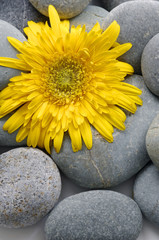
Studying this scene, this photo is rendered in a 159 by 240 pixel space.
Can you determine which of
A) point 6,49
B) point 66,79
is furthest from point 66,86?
point 6,49

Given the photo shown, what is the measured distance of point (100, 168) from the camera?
0.86 metres

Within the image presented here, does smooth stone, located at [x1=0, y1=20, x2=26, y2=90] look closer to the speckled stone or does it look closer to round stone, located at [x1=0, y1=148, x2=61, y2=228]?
round stone, located at [x1=0, y1=148, x2=61, y2=228]

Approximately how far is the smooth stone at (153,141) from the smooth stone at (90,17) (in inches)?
11.1

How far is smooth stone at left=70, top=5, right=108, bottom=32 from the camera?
0.91m

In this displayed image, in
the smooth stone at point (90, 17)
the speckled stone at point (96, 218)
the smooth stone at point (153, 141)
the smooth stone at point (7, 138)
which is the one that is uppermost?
the smooth stone at point (90, 17)

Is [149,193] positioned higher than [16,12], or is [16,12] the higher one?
[16,12]

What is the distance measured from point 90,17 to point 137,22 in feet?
0.44

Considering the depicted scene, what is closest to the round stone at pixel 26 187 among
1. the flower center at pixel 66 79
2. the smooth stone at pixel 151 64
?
the flower center at pixel 66 79

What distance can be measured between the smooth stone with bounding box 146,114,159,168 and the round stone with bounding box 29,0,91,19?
32 centimetres

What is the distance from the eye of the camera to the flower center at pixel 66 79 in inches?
33.5

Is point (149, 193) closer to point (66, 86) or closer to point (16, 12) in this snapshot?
point (66, 86)

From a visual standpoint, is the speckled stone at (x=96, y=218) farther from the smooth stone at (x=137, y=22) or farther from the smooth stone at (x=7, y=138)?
the smooth stone at (x=137, y=22)

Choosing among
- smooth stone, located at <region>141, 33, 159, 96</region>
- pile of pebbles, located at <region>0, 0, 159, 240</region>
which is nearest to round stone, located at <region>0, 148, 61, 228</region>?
pile of pebbles, located at <region>0, 0, 159, 240</region>

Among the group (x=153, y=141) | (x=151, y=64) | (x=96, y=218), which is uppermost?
(x=151, y=64)
